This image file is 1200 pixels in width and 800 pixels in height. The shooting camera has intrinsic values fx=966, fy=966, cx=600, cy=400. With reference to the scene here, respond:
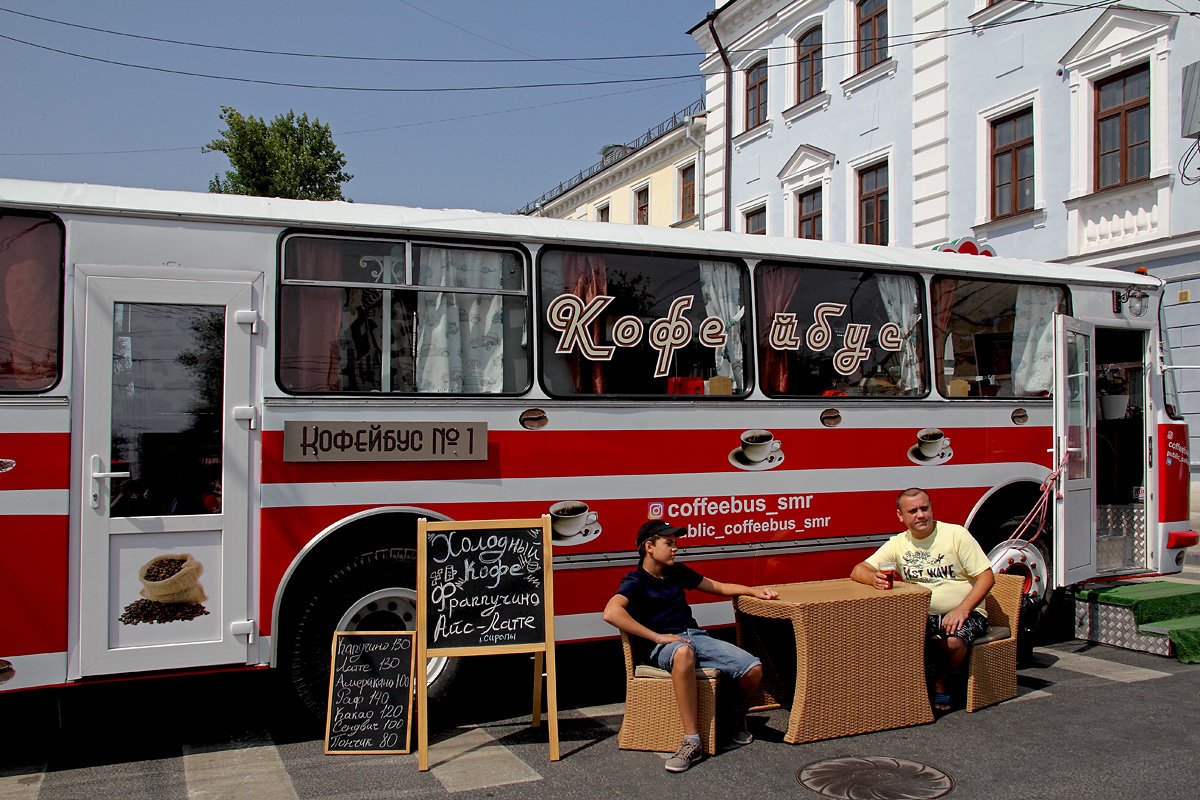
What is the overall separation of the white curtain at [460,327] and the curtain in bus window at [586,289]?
1.48 ft

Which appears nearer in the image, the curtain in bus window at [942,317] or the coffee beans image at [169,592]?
the coffee beans image at [169,592]

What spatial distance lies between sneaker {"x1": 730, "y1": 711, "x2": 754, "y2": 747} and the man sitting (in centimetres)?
118

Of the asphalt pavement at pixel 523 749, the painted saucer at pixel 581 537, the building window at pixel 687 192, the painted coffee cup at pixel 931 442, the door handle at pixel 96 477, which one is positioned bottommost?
the asphalt pavement at pixel 523 749

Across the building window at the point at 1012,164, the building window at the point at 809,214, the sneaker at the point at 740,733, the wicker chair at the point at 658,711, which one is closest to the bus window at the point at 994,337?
the sneaker at the point at 740,733

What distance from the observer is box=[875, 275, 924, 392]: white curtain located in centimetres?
722

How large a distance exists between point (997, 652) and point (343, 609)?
3.95 metres

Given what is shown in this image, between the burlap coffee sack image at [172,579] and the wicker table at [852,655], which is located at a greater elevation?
the burlap coffee sack image at [172,579]

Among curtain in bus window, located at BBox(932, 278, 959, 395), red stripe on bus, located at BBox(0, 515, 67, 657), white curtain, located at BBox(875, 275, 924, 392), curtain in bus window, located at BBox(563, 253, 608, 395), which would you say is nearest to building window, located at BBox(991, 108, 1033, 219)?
curtain in bus window, located at BBox(932, 278, 959, 395)

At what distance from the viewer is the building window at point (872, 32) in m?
19.4

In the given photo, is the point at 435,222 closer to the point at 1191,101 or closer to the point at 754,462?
the point at 754,462

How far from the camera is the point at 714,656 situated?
17.3ft

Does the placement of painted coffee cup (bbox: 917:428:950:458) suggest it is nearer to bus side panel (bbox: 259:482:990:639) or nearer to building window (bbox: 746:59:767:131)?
bus side panel (bbox: 259:482:990:639)

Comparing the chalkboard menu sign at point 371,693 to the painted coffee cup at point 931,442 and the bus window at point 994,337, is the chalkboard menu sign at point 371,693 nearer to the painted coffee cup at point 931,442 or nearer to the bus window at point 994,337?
the painted coffee cup at point 931,442

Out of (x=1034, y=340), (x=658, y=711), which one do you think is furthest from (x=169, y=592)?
(x=1034, y=340)
